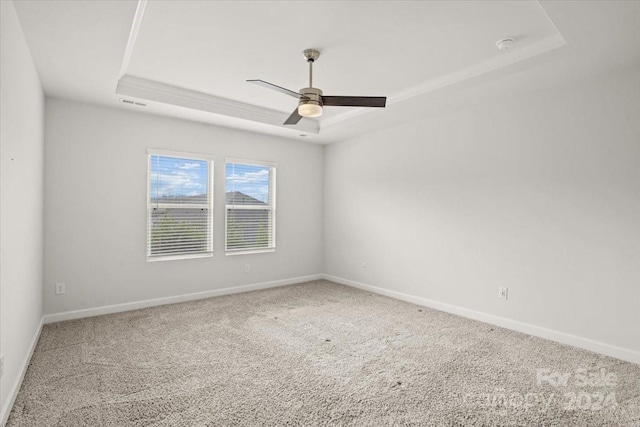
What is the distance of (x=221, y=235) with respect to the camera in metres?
4.94

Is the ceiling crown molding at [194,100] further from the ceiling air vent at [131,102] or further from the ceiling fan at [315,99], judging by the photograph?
the ceiling fan at [315,99]

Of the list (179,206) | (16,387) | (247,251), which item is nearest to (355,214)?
(247,251)

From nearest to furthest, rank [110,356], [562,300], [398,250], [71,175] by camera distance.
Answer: [110,356] → [562,300] → [71,175] → [398,250]

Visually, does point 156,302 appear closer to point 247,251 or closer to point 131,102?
point 247,251

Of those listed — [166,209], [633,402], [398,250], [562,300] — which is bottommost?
[633,402]

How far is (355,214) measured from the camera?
5508 mm

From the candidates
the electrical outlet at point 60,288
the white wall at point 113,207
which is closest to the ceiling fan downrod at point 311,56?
the white wall at point 113,207

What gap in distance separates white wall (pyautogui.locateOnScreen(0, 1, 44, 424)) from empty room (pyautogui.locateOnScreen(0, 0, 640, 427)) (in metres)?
0.03

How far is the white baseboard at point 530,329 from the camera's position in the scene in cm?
293

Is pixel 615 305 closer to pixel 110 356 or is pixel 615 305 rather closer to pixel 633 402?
pixel 633 402

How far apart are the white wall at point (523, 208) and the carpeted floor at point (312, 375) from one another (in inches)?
17.3

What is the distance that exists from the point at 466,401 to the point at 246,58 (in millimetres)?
3171

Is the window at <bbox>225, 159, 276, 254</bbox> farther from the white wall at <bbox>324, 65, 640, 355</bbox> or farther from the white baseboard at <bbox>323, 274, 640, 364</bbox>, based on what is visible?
the white baseboard at <bbox>323, 274, 640, 364</bbox>

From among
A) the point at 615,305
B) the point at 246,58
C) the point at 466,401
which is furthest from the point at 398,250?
the point at 246,58
